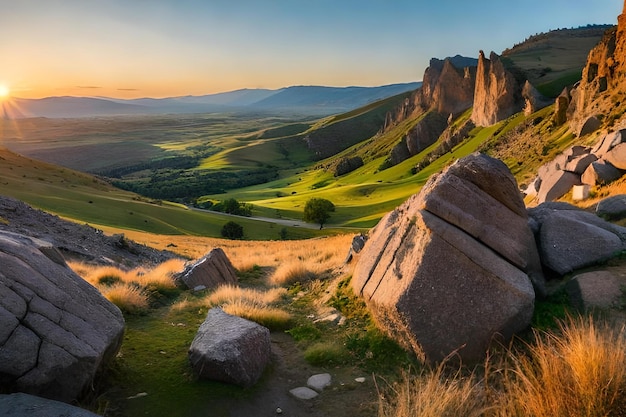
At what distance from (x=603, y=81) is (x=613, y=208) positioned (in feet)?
169

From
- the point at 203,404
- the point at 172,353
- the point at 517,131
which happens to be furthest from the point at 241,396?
the point at 517,131

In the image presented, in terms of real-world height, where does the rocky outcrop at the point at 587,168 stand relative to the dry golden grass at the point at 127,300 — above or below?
above

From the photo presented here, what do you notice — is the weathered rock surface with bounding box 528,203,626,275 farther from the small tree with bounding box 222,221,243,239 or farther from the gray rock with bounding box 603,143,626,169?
the small tree with bounding box 222,221,243,239

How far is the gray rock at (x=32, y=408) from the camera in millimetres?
4953

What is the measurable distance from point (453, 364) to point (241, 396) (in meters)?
4.01

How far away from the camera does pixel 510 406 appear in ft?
16.3

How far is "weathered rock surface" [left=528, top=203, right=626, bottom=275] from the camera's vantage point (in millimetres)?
10008

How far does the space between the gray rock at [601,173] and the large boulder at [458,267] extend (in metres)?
12.7

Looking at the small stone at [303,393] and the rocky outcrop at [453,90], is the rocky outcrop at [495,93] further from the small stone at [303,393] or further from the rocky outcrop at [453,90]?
the small stone at [303,393]

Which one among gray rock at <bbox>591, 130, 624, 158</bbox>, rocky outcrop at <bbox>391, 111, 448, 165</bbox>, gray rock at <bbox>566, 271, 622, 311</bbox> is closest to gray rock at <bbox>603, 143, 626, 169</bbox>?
gray rock at <bbox>591, 130, 624, 158</bbox>

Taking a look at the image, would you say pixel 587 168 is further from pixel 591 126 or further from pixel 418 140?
pixel 418 140

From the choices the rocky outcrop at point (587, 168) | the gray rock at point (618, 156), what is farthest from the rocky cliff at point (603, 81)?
the gray rock at point (618, 156)

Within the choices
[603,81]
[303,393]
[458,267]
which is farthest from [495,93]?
[303,393]

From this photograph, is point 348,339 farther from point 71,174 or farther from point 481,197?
point 71,174
